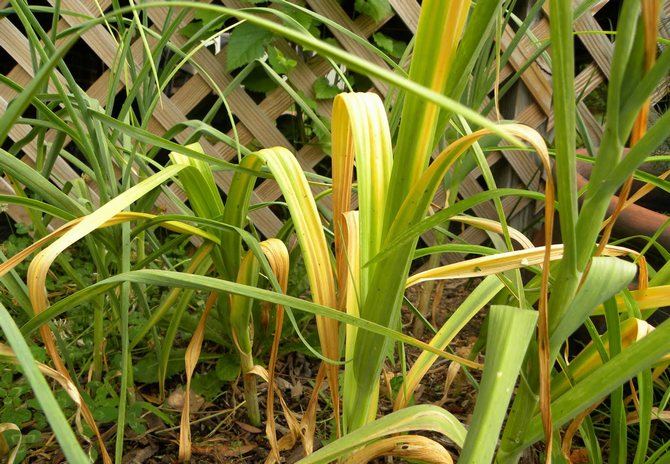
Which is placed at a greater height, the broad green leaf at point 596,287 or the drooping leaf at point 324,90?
the drooping leaf at point 324,90

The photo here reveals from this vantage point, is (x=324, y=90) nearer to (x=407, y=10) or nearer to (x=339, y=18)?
(x=339, y=18)

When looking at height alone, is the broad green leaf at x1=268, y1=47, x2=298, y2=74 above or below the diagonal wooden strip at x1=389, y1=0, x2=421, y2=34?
below

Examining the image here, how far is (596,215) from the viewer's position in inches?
16.0

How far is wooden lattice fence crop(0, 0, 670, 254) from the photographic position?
58.6 inches

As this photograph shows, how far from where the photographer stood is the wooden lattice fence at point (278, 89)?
1.49 meters

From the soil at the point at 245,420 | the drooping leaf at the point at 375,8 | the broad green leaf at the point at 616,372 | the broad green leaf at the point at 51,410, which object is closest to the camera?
the broad green leaf at the point at 51,410

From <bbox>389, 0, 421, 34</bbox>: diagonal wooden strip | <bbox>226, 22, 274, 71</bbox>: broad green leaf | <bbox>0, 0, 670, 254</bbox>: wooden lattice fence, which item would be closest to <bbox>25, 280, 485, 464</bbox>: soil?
<bbox>0, 0, 670, 254</bbox>: wooden lattice fence

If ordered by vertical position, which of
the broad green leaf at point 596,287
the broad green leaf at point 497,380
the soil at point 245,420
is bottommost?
the soil at point 245,420

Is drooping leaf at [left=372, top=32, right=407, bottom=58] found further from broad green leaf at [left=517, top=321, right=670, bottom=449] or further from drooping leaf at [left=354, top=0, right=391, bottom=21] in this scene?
broad green leaf at [left=517, top=321, right=670, bottom=449]

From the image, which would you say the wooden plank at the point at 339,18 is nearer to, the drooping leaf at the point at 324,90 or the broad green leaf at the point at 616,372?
the drooping leaf at the point at 324,90

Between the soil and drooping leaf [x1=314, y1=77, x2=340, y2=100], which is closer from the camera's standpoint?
the soil

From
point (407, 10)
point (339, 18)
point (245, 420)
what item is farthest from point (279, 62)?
point (245, 420)

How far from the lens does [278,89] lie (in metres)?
1.56

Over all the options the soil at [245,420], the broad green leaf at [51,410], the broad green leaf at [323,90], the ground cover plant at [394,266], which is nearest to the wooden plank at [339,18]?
the broad green leaf at [323,90]
